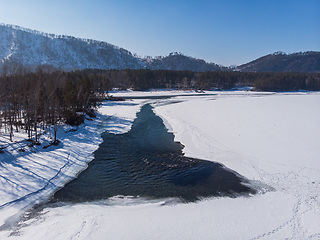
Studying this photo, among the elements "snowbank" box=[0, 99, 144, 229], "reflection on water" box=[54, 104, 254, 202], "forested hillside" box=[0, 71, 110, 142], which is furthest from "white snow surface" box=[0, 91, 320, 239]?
"forested hillside" box=[0, 71, 110, 142]

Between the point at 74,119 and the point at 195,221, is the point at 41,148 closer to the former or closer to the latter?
the point at 74,119

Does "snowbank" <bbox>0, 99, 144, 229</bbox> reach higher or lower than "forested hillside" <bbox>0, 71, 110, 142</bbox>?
lower

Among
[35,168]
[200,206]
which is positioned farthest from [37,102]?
[200,206]

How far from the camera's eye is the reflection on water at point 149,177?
13.3m

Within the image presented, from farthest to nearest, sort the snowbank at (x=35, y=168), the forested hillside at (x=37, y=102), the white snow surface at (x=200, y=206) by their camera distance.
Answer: the forested hillside at (x=37, y=102) → the snowbank at (x=35, y=168) → the white snow surface at (x=200, y=206)

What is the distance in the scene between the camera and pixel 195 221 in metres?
10.4

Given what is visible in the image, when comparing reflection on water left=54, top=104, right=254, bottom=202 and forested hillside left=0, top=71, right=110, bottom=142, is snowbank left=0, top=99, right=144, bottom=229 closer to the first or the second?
reflection on water left=54, top=104, right=254, bottom=202

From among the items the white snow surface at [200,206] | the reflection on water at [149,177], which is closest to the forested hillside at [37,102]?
the white snow surface at [200,206]

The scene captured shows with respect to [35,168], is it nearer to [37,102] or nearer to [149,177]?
[149,177]

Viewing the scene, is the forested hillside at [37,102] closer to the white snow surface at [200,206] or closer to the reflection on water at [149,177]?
the white snow surface at [200,206]

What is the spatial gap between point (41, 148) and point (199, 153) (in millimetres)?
14400

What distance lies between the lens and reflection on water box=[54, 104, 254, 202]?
13.3m

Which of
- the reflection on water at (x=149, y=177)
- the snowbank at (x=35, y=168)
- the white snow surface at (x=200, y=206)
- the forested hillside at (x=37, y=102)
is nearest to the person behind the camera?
the white snow surface at (x=200, y=206)

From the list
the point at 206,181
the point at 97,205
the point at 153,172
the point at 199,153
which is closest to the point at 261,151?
the point at 199,153
